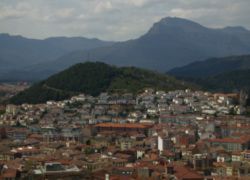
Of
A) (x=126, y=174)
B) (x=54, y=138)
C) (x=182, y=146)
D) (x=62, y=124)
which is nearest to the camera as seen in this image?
(x=126, y=174)

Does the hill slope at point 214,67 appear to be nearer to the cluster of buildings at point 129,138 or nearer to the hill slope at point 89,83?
the hill slope at point 89,83

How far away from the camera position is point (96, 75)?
3014 inches

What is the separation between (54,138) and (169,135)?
909cm

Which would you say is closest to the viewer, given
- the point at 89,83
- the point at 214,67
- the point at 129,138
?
the point at 129,138

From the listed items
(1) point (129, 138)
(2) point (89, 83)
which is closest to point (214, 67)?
(2) point (89, 83)

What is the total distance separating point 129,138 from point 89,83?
2953 cm

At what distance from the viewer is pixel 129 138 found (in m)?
47.0

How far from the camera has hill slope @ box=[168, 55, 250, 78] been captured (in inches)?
6543

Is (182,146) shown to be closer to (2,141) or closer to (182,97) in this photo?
(2,141)

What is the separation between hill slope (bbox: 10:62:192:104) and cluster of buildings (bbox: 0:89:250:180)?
3.75 metres

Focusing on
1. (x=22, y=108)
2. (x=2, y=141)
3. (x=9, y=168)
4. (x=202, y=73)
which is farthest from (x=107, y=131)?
(x=202, y=73)

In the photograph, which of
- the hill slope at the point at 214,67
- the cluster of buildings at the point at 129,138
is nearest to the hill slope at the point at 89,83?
the cluster of buildings at the point at 129,138

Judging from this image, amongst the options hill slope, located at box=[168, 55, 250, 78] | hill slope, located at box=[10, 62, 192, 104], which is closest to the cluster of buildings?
hill slope, located at box=[10, 62, 192, 104]

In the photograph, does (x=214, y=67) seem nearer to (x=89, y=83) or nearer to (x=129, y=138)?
(x=89, y=83)
